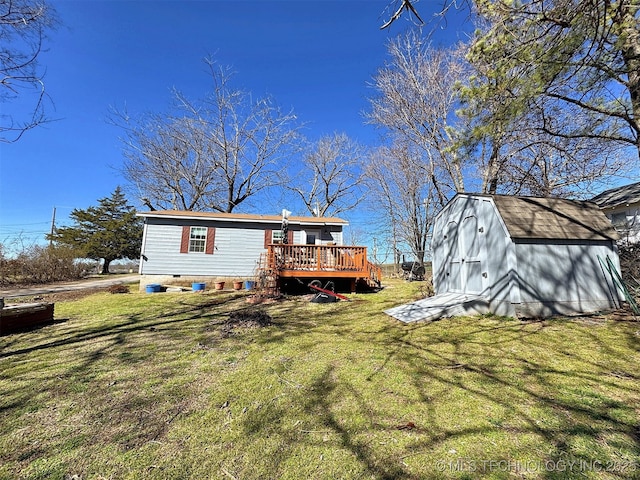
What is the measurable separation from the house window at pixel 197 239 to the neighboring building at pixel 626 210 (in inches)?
633

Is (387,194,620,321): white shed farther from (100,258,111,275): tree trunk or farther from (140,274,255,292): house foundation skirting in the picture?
(100,258,111,275): tree trunk

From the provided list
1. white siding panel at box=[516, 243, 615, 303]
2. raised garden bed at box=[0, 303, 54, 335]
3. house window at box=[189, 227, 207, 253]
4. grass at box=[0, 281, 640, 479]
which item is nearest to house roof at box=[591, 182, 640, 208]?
white siding panel at box=[516, 243, 615, 303]

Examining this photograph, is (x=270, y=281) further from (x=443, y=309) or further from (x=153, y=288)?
(x=443, y=309)

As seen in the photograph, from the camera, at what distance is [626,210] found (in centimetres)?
959

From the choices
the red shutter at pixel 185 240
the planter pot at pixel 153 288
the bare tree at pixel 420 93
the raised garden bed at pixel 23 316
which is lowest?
the raised garden bed at pixel 23 316

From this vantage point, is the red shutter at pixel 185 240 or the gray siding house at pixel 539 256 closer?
the gray siding house at pixel 539 256

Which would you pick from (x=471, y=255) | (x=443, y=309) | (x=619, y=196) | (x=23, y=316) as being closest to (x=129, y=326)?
(x=23, y=316)

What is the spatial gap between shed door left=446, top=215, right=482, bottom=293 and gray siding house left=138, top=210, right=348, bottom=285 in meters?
6.26

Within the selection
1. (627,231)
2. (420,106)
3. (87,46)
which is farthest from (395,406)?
(420,106)

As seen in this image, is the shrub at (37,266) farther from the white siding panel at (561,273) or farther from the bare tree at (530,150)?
the white siding panel at (561,273)

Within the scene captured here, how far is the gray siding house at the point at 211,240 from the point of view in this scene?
1252 centimetres

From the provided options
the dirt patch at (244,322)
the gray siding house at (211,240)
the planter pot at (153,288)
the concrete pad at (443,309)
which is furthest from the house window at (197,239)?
the concrete pad at (443,309)

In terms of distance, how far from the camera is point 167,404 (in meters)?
2.89

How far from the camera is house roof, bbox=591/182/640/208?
942cm
